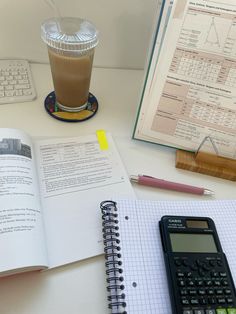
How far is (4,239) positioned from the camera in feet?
1.33

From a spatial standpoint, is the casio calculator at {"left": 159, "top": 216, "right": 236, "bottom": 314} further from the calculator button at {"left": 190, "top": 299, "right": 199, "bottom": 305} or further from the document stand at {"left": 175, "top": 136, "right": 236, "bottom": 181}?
the document stand at {"left": 175, "top": 136, "right": 236, "bottom": 181}

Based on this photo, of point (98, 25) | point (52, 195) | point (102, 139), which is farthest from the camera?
point (98, 25)

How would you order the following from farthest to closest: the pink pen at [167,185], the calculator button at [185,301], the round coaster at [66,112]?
the round coaster at [66,112] < the pink pen at [167,185] < the calculator button at [185,301]

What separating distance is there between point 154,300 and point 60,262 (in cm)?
14

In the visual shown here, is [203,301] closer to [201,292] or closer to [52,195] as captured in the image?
[201,292]

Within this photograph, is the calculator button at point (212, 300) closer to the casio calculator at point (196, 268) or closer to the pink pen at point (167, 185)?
the casio calculator at point (196, 268)

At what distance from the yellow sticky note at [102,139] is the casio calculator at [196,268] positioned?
0.21 meters

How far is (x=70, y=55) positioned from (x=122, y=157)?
0.22 metres

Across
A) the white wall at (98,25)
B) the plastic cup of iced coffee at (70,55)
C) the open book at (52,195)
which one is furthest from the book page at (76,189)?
the white wall at (98,25)

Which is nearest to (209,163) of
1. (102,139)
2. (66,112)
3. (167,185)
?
(167,185)

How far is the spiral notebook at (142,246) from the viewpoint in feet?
1.32

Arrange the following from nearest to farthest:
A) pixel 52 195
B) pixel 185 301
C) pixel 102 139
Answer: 1. pixel 185 301
2. pixel 52 195
3. pixel 102 139

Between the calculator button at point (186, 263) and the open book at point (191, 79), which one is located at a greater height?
the open book at point (191, 79)

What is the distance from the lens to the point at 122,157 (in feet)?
1.99
